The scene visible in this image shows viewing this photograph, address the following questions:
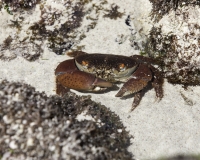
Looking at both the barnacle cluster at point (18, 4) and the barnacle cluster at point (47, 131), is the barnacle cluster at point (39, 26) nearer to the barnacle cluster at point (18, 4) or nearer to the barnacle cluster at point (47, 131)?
the barnacle cluster at point (18, 4)

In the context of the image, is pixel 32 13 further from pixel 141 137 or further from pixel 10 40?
pixel 141 137

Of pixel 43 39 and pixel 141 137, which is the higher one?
pixel 43 39

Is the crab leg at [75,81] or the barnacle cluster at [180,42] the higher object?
the barnacle cluster at [180,42]

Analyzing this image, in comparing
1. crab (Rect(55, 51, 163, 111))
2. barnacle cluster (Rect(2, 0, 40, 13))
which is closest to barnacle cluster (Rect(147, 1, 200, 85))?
crab (Rect(55, 51, 163, 111))

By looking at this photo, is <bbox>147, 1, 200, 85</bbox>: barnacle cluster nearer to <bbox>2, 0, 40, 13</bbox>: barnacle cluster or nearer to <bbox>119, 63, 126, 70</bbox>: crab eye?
<bbox>119, 63, 126, 70</bbox>: crab eye

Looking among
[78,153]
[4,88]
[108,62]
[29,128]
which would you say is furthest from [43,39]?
[78,153]

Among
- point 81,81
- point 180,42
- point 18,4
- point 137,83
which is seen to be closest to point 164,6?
point 180,42

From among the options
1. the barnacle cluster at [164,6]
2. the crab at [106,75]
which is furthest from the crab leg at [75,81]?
the barnacle cluster at [164,6]

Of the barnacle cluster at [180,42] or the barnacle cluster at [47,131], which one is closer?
the barnacle cluster at [47,131]
